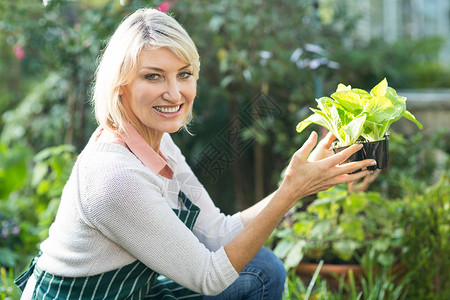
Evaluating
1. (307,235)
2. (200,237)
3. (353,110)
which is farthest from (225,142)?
(353,110)

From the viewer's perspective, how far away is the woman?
1.41 m

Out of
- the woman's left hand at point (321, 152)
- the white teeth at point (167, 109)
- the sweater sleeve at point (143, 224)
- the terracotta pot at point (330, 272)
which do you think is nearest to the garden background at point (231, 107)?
the terracotta pot at point (330, 272)

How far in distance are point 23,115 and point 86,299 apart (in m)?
3.39

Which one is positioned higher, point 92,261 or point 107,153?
point 107,153

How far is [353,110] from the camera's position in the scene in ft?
5.24

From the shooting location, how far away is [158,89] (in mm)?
1543

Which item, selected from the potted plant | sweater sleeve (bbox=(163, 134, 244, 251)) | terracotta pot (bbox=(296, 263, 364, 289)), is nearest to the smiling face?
sweater sleeve (bbox=(163, 134, 244, 251))

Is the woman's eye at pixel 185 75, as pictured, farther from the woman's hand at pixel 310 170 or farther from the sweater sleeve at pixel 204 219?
the woman's hand at pixel 310 170

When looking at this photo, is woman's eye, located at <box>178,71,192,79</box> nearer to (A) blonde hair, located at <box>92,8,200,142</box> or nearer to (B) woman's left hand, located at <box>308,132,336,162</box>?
(A) blonde hair, located at <box>92,8,200,142</box>

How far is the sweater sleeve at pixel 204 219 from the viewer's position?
1.89 meters

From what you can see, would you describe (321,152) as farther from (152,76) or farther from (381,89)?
(152,76)

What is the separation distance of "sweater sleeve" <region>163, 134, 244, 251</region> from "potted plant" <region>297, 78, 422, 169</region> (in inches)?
19.6

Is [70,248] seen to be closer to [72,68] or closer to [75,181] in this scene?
[75,181]

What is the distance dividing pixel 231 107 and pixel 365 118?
7.63 feet
